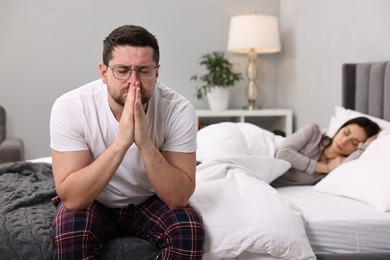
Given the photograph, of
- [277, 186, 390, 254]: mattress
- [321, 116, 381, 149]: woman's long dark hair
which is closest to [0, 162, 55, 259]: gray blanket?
[277, 186, 390, 254]: mattress

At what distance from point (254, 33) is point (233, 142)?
1805mm

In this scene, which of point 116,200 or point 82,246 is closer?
point 82,246

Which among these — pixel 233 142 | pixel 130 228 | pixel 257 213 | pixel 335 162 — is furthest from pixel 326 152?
pixel 130 228

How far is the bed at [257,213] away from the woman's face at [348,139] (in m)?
0.19

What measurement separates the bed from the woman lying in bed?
0.09 meters

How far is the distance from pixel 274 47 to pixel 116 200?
296cm

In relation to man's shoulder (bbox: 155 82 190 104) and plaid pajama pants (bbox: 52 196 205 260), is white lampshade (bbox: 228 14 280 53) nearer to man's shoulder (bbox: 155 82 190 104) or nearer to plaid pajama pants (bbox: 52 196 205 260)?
man's shoulder (bbox: 155 82 190 104)

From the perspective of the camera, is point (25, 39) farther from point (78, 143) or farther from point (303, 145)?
point (78, 143)

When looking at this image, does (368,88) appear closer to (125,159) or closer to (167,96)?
(167,96)

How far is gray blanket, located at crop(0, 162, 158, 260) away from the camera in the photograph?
170cm

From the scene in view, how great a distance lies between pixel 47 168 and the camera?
2.59 m

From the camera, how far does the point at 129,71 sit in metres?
1.72

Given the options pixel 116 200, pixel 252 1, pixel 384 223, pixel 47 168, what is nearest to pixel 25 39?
pixel 252 1

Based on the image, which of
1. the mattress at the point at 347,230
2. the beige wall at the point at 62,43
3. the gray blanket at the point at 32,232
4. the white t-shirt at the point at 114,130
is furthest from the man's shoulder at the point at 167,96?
the beige wall at the point at 62,43
